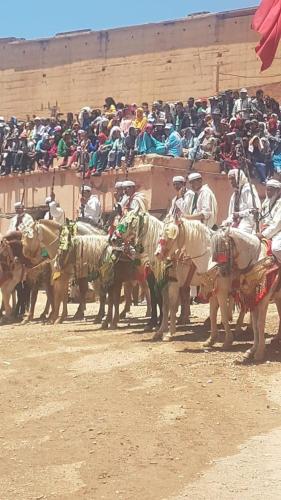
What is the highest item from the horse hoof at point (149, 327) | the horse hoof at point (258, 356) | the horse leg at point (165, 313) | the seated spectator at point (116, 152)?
the seated spectator at point (116, 152)

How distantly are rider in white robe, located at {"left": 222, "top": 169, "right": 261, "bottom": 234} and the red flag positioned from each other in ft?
9.12

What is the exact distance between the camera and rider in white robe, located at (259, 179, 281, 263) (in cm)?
1117

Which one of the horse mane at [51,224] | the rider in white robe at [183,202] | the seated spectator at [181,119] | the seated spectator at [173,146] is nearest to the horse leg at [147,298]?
the rider in white robe at [183,202]

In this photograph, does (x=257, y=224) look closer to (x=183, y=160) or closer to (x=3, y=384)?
(x=3, y=384)

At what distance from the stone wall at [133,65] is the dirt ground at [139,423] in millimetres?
27292

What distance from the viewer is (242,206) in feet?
45.6

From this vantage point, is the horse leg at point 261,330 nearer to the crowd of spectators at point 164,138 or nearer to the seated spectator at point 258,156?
the crowd of spectators at point 164,138

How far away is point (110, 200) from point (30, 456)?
51.5ft

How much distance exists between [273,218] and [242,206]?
6.71 ft

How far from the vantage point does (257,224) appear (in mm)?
13117

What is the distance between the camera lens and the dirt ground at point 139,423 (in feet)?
23.4

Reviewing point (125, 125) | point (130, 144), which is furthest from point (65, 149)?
point (130, 144)

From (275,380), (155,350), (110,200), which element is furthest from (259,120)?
(275,380)

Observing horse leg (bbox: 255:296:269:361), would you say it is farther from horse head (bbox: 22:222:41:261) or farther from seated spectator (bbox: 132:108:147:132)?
seated spectator (bbox: 132:108:147:132)
